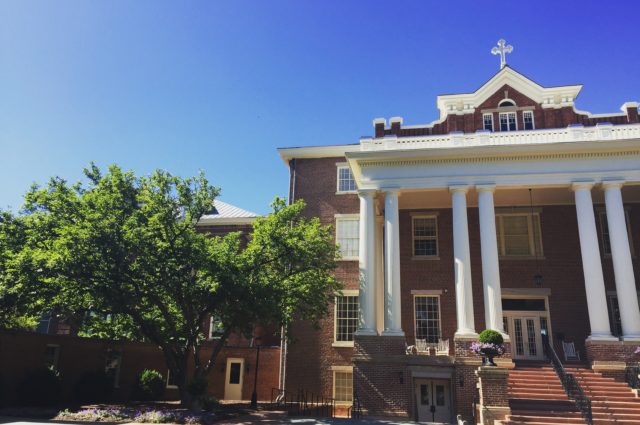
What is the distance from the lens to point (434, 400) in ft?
65.4

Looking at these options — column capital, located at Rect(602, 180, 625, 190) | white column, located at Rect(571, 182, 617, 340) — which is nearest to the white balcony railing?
column capital, located at Rect(602, 180, 625, 190)

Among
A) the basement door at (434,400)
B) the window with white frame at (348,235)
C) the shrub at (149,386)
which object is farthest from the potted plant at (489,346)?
the shrub at (149,386)

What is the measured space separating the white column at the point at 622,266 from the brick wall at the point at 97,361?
15.8m

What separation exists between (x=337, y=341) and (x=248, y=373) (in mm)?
5234

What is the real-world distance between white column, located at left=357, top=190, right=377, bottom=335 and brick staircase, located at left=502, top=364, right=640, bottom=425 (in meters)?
5.73

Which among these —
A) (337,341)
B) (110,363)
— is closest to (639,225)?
(337,341)

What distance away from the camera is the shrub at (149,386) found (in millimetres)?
24797

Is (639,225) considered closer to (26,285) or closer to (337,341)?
(337,341)

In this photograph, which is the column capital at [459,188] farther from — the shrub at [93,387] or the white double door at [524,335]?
the shrub at [93,387]

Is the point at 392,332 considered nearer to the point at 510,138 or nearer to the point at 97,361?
the point at 510,138

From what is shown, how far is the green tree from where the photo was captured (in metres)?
17.5

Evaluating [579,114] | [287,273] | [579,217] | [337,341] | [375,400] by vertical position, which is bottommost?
[375,400]

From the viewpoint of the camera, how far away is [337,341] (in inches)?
981

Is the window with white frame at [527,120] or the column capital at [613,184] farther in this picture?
the window with white frame at [527,120]
